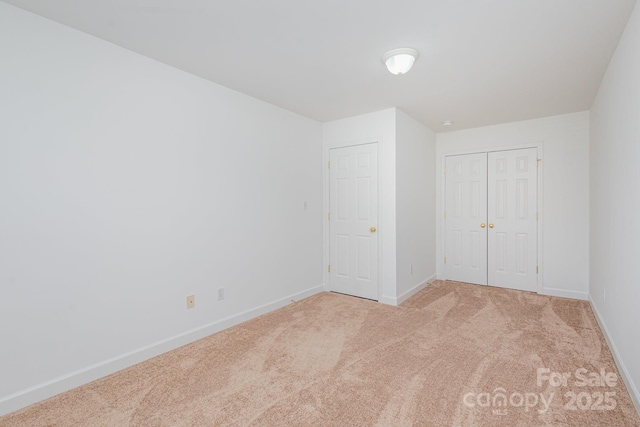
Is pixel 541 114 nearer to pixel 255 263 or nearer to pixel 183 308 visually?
pixel 255 263

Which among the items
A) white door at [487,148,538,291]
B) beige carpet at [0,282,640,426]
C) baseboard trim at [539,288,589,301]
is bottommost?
beige carpet at [0,282,640,426]

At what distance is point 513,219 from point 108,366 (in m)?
4.87

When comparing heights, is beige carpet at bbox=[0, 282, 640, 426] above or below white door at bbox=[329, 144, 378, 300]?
below

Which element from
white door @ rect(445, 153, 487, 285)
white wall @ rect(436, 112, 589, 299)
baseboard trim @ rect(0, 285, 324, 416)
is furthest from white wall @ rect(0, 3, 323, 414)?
white wall @ rect(436, 112, 589, 299)

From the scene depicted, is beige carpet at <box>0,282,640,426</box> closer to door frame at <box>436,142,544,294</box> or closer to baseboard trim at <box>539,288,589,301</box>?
baseboard trim at <box>539,288,589,301</box>

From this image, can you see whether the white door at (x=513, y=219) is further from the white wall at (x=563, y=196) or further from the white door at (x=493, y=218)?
the white wall at (x=563, y=196)

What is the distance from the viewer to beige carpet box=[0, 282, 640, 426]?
1814 mm

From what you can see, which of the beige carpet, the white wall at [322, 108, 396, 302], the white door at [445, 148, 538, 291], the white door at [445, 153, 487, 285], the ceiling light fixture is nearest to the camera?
the beige carpet

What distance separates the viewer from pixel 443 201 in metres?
4.98

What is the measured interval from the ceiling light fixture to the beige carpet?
2.27 meters

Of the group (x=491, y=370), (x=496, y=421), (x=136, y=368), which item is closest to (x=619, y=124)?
(x=491, y=370)

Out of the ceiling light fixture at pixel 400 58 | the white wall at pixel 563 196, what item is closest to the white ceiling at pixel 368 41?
the ceiling light fixture at pixel 400 58

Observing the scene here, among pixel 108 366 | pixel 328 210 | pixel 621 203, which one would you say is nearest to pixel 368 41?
pixel 621 203

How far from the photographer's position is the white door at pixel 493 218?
434 centimetres
